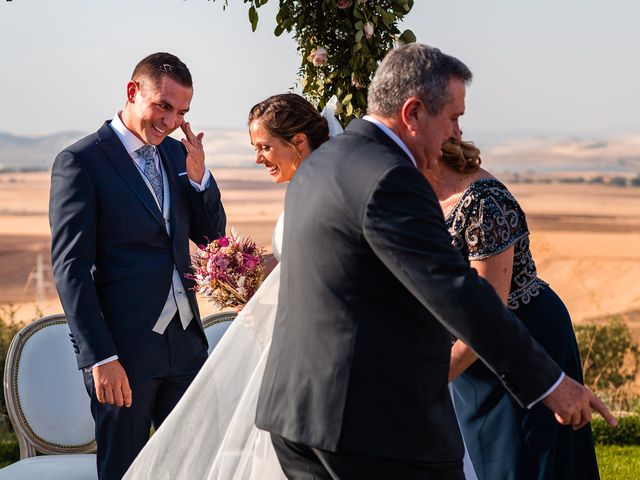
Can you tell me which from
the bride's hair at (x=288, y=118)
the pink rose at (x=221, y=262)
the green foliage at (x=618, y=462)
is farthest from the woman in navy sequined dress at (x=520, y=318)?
the green foliage at (x=618, y=462)

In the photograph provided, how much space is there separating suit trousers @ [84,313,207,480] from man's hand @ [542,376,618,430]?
64.0 inches

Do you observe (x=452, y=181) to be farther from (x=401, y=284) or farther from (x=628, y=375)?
(x=628, y=375)

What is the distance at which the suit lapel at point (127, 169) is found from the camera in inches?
143

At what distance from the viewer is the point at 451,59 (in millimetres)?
2449

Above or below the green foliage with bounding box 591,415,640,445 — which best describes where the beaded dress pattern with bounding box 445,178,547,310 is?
above

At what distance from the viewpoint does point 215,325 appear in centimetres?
439

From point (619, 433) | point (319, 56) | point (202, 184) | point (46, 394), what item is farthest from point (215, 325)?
point (619, 433)

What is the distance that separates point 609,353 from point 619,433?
6.08 feet

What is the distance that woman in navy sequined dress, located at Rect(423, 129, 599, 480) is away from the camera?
3.14 m

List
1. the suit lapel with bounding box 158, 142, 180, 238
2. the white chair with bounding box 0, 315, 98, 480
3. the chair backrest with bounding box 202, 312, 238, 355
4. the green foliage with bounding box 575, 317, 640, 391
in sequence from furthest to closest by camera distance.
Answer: the green foliage with bounding box 575, 317, 640, 391, the chair backrest with bounding box 202, 312, 238, 355, the white chair with bounding box 0, 315, 98, 480, the suit lapel with bounding box 158, 142, 180, 238

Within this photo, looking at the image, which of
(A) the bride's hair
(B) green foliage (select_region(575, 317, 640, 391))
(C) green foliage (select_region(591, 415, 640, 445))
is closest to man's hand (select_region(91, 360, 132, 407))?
(A) the bride's hair

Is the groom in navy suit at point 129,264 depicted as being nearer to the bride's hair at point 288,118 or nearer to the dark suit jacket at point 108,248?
the dark suit jacket at point 108,248

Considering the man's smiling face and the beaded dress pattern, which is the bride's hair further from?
the beaded dress pattern

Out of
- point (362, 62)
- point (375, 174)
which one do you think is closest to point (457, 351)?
point (375, 174)
